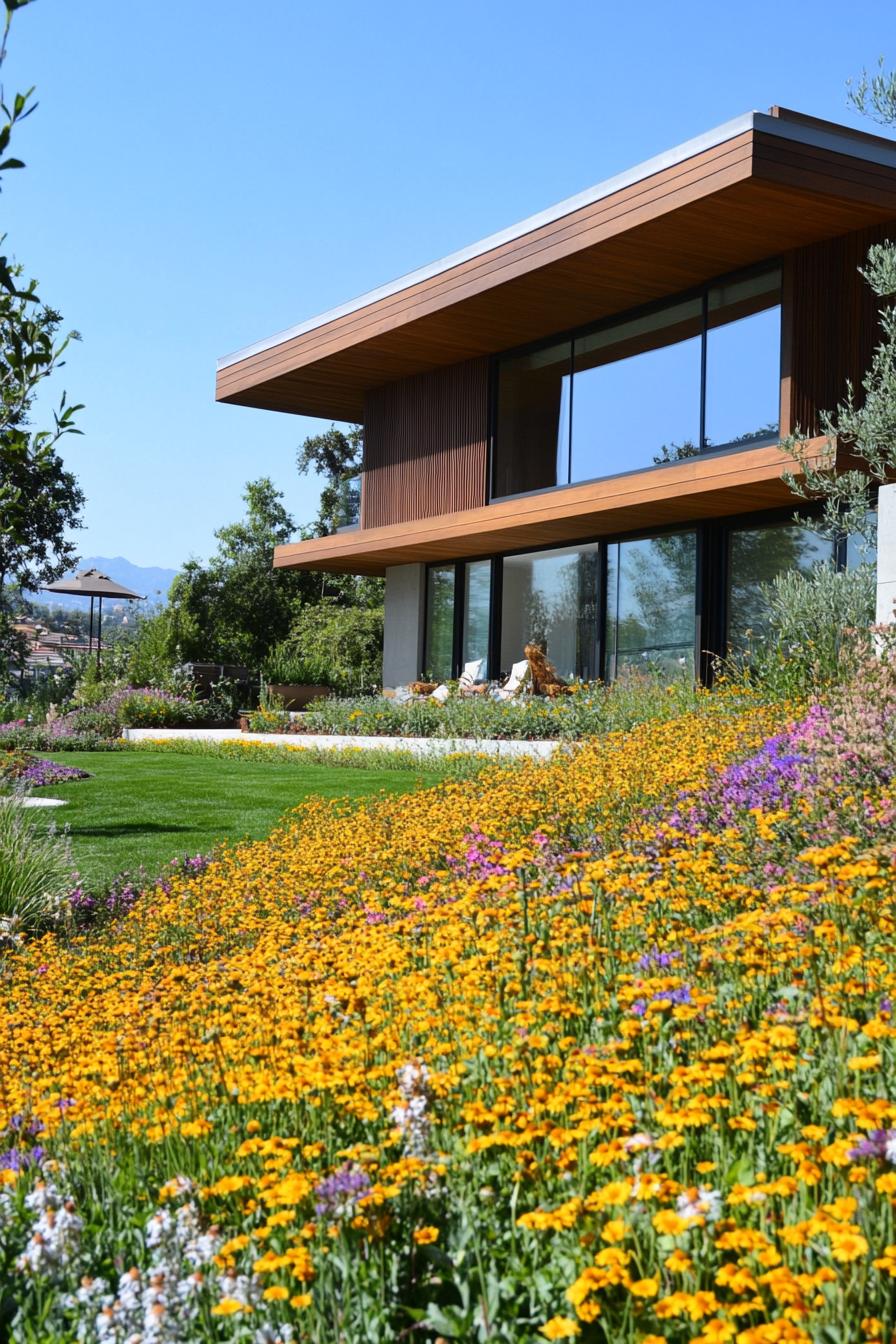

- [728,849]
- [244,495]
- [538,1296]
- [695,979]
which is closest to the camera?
[538,1296]

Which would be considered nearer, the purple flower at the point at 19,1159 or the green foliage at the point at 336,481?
the purple flower at the point at 19,1159

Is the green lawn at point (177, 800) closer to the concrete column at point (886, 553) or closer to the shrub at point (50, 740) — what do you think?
the shrub at point (50, 740)

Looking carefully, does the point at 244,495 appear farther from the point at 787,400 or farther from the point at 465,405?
the point at 787,400

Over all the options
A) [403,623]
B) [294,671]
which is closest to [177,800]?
[403,623]

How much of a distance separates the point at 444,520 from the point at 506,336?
120 inches

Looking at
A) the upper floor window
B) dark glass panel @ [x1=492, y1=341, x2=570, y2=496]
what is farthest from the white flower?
dark glass panel @ [x1=492, y1=341, x2=570, y2=496]

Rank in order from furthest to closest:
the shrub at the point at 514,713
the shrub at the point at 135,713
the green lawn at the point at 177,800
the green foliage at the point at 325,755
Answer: the shrub at the point at 135,713 < the shrub at the point at 514,713 < the green foliage at the point at 325,755 < the green lawn at the point at 177,800

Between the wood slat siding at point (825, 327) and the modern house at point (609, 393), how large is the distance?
26mm

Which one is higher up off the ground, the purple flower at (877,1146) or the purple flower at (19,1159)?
the purple flower at (877,1146)

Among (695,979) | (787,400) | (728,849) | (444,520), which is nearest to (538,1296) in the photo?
(695,979)

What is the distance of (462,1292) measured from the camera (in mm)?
2121

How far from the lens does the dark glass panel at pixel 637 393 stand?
16188 mm

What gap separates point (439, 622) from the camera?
70.6ft

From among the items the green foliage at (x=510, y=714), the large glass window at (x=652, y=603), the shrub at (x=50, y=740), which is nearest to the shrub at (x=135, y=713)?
the shrub at (x=50, y=740)
